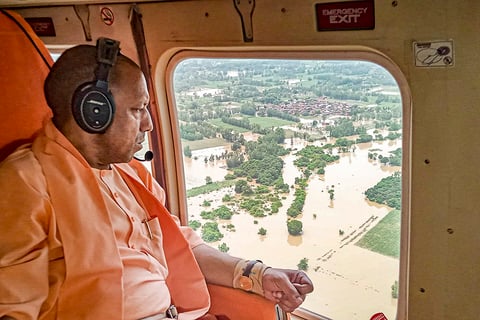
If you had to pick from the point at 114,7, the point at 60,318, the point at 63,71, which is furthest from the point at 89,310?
the point at 114,7

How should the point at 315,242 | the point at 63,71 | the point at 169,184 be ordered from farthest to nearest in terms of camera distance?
the point at 169,184 → the point at 315,242 → the point at 63,71

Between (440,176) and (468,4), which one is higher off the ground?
(468,4)

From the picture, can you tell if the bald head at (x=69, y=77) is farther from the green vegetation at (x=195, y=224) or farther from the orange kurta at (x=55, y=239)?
the green vegetation at (x=195, y=224)

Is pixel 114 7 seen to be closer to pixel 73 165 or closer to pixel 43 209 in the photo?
pixel 73 165

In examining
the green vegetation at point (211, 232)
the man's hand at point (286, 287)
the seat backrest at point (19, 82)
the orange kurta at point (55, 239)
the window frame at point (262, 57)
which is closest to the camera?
the orange kurta at point (55, 239)

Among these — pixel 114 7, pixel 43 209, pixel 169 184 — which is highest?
pixel 114 7

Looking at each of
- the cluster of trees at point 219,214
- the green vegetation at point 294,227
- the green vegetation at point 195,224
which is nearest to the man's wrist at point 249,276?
the green vegetation at point 294,227

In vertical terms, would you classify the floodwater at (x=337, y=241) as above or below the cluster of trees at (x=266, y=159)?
below

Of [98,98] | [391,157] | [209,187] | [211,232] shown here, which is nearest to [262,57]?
[391,157]
